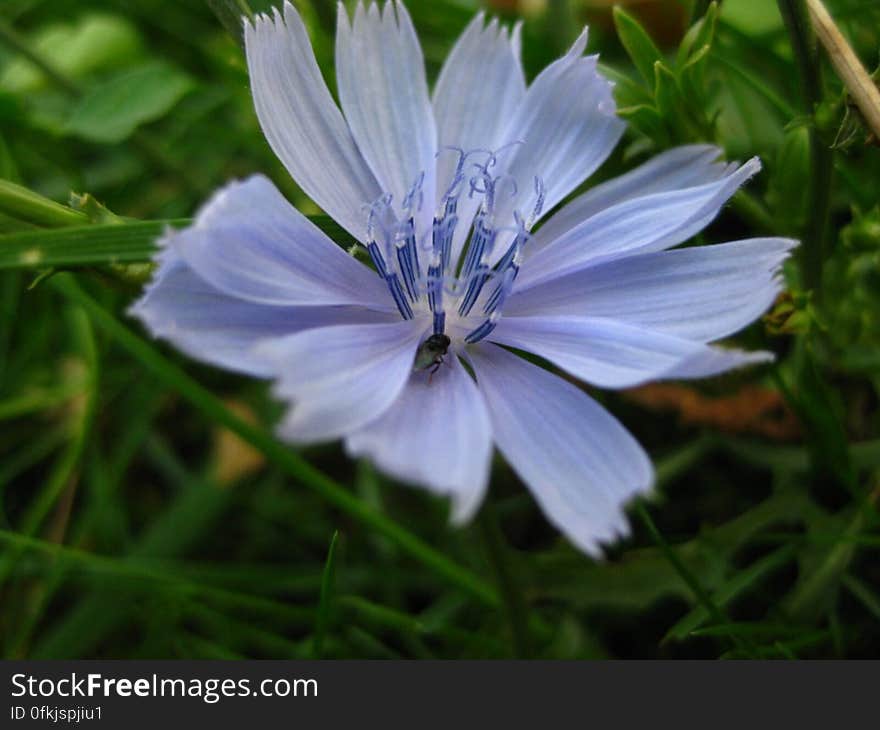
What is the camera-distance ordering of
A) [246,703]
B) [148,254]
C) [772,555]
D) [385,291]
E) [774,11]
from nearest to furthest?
1. [148,254]
2. [385,291]
3. [246,703]
4. [772,555]
5. [774,11]

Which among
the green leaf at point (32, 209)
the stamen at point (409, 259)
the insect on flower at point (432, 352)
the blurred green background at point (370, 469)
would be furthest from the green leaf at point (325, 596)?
the green leaf at point (32, 209)

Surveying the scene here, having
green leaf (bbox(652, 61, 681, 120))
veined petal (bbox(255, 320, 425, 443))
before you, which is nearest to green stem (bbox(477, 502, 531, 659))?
veined petal (bbox(255, 320, 425, 443))

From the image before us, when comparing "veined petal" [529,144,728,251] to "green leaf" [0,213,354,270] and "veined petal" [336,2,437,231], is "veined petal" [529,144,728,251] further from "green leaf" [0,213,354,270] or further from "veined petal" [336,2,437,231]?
"green leaf" [0,213,354,270]

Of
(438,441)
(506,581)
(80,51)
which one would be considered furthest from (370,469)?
(80,51)

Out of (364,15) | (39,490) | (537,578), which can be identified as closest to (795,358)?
(537,578)

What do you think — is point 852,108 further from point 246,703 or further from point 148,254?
point 246,703

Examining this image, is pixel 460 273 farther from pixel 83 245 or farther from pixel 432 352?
pixel 83 245

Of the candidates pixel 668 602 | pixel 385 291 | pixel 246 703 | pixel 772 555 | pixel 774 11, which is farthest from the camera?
pixel 774 11
